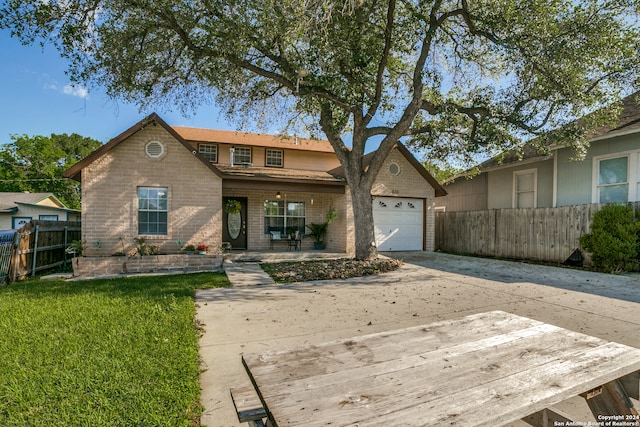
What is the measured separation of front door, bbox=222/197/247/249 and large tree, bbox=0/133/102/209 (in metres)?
32.4

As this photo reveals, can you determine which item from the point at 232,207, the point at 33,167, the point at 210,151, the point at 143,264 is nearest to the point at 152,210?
the point at 143,264

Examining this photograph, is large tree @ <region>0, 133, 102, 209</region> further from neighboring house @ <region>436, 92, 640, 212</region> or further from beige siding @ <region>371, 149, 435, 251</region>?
neighboring house @ <region>436, 92, 640, 212</region>

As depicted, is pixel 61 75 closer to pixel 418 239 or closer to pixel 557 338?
pixel 557 338

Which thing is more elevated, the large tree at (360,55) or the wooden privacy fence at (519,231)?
the large tree at (360,55)

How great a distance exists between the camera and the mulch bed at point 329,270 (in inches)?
364

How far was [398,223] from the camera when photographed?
15.7 m

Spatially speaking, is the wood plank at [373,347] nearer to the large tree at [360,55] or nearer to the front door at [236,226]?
the large tree at [360,55]

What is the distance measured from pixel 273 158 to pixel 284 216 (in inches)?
145

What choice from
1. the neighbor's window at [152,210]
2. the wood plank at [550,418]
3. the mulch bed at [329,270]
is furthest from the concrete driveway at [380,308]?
the neighbor's window at [152,210]

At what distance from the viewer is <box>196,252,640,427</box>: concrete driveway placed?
4.07 m

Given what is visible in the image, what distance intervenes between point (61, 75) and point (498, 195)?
1780 cm

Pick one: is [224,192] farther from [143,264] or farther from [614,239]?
[614,239]

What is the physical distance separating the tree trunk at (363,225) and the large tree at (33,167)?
39.1m

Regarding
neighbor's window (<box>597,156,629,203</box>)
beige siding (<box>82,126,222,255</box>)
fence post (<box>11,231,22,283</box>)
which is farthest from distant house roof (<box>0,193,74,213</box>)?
neighbor's window (<box>597,156,629,203</box>)
